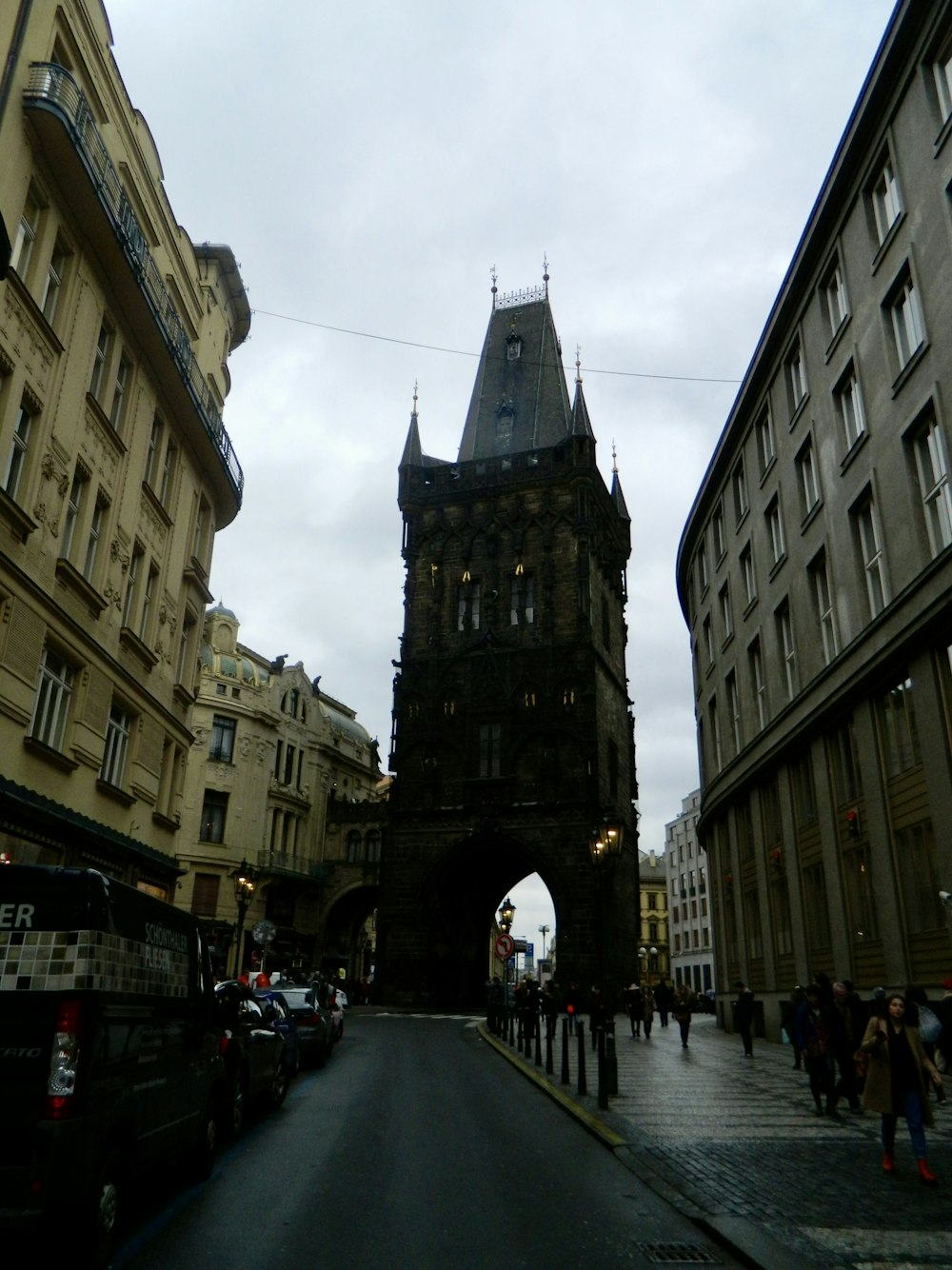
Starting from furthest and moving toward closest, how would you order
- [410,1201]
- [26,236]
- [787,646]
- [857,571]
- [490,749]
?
[490,749]
[787,646]
[857,571]
[26,236]
[410,1201]

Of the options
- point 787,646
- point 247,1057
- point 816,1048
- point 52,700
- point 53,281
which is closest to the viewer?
point 247,1057

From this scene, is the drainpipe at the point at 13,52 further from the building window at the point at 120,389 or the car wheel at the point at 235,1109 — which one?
the car wheel at the point at 235,1109

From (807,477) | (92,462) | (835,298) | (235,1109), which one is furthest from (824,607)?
(235,1109)

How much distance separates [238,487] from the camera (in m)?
26.8

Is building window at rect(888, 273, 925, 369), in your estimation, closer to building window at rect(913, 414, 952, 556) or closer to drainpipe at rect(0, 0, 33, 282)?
building window at rect(913, 414, 952, 556)

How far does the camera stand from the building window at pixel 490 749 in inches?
1893

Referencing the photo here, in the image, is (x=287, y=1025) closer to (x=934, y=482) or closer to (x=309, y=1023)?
(x=309, y=1023)

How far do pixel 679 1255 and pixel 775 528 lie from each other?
914 inches

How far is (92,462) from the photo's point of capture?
18.5m

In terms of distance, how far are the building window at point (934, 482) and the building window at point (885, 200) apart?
15.4 feet

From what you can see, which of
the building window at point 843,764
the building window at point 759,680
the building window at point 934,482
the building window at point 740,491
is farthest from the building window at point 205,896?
the building window at point 934,482

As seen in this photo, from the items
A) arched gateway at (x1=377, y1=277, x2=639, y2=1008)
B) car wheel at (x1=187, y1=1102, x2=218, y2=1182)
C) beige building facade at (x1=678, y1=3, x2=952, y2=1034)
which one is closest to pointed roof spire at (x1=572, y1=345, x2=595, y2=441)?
arched gateway at (x1=377, y1=277, x2=639, y2=1008)

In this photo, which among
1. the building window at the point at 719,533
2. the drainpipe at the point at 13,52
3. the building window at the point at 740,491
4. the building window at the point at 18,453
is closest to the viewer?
the drainpipe at the point at 13,52

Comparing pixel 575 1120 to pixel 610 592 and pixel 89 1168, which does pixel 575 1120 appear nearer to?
pixel 89 1168
